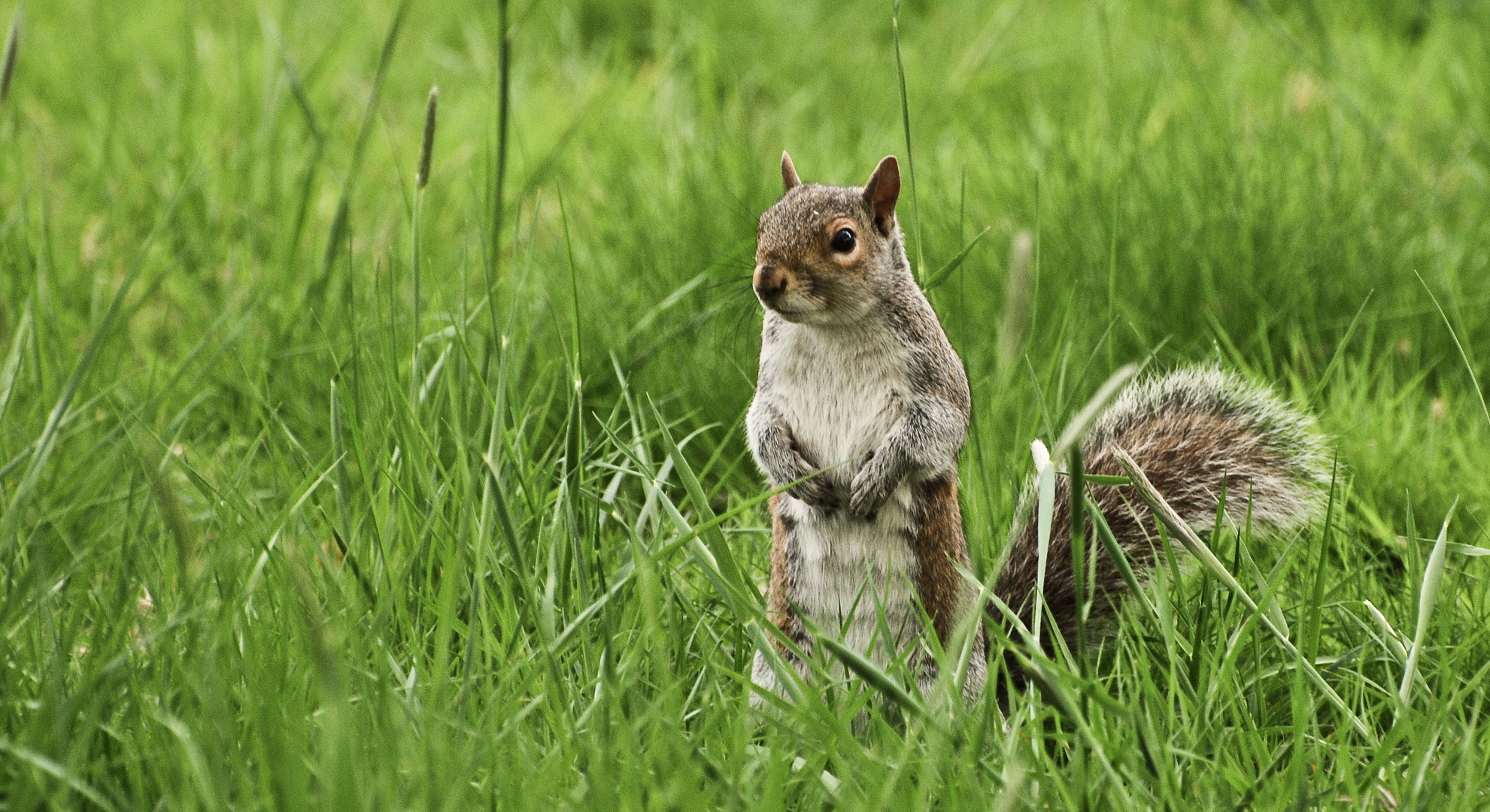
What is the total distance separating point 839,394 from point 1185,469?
0.68 m

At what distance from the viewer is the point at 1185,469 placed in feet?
7.98

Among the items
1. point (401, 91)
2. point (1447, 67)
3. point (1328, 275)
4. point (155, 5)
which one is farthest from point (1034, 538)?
point (155, 5)

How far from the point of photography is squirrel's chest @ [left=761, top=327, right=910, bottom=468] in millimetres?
2119

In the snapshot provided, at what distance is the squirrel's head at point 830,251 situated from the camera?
2002 millimetres

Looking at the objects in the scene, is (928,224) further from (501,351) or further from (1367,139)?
(501,351)

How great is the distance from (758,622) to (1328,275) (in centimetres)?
219

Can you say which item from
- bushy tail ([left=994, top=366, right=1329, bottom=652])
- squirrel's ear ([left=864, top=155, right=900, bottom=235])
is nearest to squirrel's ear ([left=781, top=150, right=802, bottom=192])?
squirrel's ear ([left=864, top=155, right=900, bottom=235])

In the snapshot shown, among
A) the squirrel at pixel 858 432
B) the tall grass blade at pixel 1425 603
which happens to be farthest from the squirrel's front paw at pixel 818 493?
the tall grass blade at pixel 1425 603

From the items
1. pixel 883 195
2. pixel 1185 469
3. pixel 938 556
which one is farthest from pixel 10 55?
pixel 1185 469

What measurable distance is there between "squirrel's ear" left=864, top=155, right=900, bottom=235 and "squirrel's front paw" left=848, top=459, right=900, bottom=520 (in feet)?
1.20

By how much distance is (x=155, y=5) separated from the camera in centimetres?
546

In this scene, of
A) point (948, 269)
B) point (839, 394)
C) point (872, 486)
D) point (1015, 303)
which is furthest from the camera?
point (948, 269)

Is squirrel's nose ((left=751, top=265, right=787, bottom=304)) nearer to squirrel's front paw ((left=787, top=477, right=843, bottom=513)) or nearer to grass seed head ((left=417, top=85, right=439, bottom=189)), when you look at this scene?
squirrel's front paw ((left=787, top=477, right=843, bottom=513))

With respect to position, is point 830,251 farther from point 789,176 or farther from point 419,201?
point 419,201
